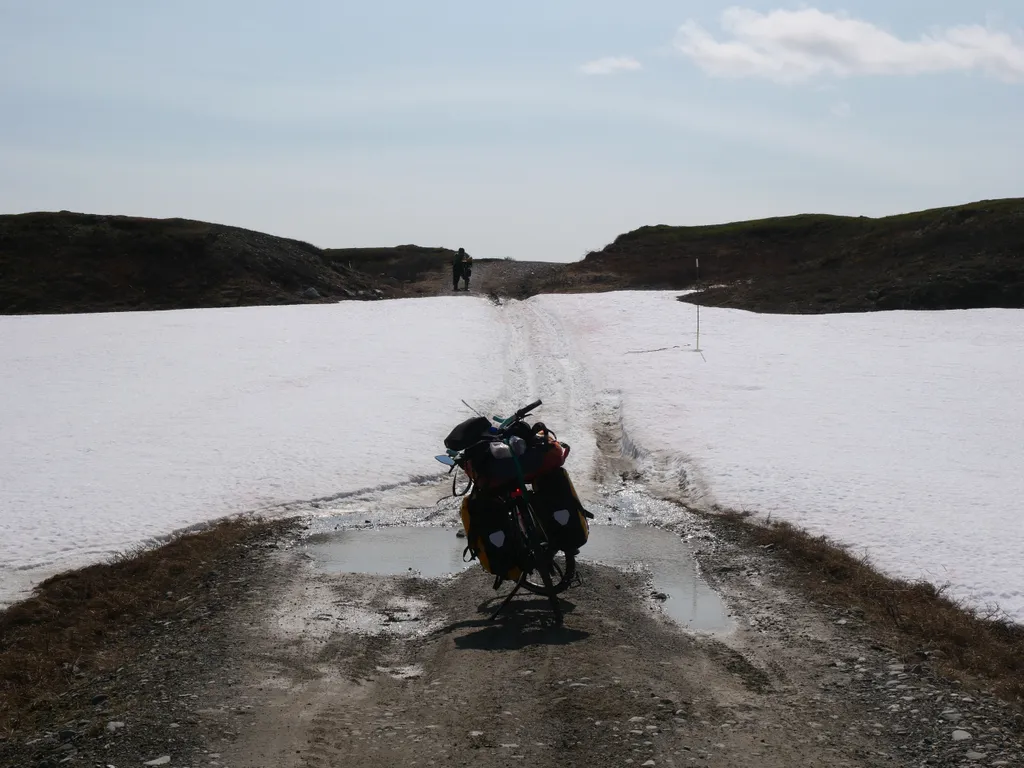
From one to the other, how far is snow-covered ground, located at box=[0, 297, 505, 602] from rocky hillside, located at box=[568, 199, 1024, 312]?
51.9ft

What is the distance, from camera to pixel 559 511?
9.36 metres

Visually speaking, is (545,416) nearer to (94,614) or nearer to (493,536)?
(493,536)

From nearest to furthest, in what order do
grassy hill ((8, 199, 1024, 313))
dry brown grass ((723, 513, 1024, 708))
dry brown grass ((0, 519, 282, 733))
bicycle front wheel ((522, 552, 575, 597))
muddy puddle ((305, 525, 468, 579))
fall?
dry brown grass ((723, 513, 1024, 708)) → dry brown grass ((0, 519, 282, 733)) → bicycle front wheel ((522, 552, 575, 597)) → muddy puddle ((305, 525, 468, 579)) → grassy hill ((8, 199, 1024, 313))

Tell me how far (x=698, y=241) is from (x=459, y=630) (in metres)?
56.8

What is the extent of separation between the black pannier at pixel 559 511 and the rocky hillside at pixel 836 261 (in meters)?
32.0

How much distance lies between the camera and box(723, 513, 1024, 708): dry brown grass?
7.28 meters

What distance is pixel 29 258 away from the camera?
151ft

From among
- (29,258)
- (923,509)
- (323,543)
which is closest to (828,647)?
(923,509)

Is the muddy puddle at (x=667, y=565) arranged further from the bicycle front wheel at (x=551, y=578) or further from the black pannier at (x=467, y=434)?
the black pannier at (x=467, y=434)

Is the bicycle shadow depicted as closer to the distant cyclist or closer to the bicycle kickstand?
the bicycle kickstand

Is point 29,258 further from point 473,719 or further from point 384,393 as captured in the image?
point 473,719

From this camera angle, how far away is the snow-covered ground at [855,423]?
11391 mm

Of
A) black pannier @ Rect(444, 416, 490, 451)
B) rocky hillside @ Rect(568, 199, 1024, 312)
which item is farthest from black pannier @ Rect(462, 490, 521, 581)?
rocky hillside @ Rect(568, 199, 1024, 312)

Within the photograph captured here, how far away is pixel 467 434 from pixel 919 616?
4.08 m
